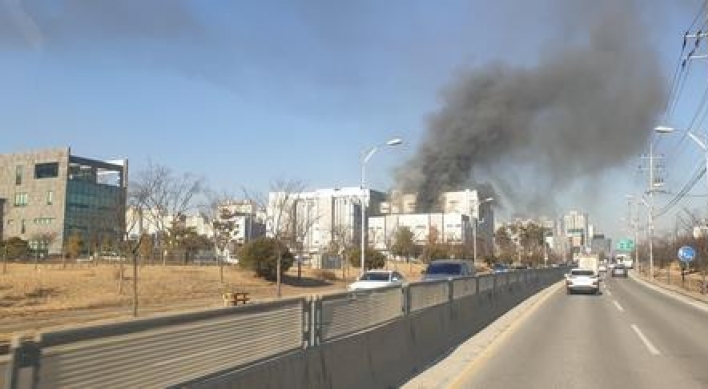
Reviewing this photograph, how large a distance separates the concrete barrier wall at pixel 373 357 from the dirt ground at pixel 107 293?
9.23 metres

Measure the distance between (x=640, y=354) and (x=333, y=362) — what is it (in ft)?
27.2

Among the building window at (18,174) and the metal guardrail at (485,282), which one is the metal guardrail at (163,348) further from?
the building window at (18,174)

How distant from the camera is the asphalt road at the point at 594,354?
11.6 m

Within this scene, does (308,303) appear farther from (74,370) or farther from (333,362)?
(74,370)

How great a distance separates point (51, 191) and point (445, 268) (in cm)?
9866

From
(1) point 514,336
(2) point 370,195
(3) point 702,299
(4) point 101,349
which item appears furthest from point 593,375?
(2) point 370,195

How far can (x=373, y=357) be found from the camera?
1084 centimetres

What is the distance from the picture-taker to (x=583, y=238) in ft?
630

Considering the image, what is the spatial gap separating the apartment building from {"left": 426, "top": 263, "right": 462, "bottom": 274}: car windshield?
89.1 m

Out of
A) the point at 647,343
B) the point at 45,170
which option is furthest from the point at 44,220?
the point at 647,343

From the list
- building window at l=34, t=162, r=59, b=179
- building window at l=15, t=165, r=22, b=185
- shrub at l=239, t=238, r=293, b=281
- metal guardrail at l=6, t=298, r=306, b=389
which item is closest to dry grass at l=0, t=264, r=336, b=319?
shrub at l=239, t=238, r=293, b=281

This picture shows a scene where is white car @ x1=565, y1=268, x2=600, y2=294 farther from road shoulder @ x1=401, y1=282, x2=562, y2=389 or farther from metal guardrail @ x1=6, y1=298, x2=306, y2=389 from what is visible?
metal guardrail @ x1=6, y1=298, x2=306, y2=389

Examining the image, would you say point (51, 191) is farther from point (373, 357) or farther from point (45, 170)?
point (373, 357)

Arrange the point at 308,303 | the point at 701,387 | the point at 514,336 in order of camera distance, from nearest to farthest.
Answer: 1. the point at 308,303
2. the point at 701,387
3. the point at 514,336
